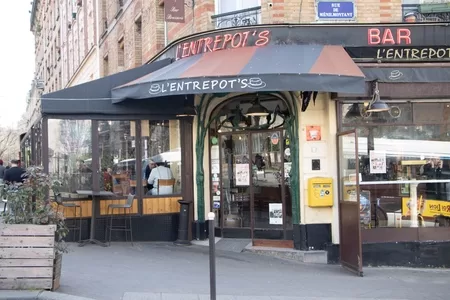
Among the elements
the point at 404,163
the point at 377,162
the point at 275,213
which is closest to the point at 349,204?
the point at 377,162

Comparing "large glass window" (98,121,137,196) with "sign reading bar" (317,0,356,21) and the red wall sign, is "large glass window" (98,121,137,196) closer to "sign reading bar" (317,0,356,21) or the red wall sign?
the red wall sign

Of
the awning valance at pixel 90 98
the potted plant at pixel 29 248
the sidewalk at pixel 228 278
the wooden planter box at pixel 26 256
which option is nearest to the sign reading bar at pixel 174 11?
the awning valance at pixel 90 98

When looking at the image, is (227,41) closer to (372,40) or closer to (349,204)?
(372,40)

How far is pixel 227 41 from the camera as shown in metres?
9.81

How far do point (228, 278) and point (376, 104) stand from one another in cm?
363

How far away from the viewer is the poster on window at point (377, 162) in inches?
374

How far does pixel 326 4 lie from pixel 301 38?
86cm

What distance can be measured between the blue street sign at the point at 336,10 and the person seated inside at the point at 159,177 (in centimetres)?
447

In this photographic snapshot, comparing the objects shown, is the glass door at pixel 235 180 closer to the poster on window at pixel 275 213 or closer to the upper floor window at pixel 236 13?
the poster on window at pixel 275 213

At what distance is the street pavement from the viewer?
277 inches

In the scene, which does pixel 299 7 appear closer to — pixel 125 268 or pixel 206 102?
pixel 206 102

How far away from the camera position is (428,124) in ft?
31.2

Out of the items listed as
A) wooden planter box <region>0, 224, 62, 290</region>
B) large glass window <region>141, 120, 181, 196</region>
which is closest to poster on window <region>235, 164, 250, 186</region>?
large glass window <region>141, 120, 181, 196</region>

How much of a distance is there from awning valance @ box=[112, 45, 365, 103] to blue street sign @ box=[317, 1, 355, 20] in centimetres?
71
